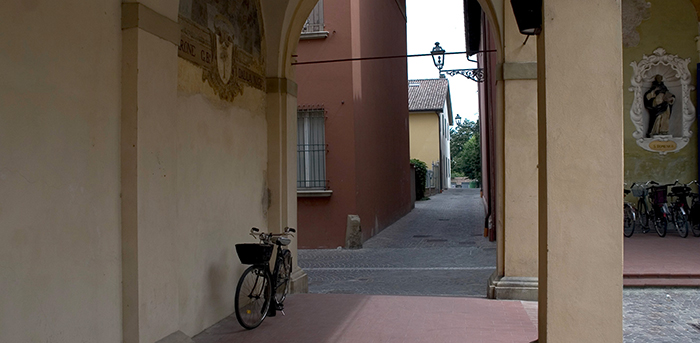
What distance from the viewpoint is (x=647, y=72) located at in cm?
1336

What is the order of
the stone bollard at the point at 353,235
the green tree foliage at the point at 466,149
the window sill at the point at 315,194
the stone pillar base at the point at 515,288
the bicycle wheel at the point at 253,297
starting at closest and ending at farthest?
the bicycle wheel at the point at 253,297 → the stone pillar base at the point at 515,288 → the stone bollard at the point at 353,235 → the window sill at the point at 315,194 → the green tree foliage at the point at 466,149

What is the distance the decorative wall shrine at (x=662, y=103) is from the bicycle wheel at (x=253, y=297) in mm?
10311

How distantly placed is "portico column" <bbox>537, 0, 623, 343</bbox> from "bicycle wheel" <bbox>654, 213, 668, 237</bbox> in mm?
8595

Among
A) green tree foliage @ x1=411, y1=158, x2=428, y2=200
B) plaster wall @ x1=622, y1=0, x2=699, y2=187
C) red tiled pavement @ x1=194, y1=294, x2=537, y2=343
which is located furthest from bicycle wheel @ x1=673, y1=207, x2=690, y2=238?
green tree foliage @ x1=411, y1=158, x2=428, y2=200

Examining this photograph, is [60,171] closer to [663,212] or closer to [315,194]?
[315,194]

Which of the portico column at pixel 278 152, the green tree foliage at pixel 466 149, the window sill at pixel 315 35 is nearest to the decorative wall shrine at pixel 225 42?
the portico column at pixel 278 152

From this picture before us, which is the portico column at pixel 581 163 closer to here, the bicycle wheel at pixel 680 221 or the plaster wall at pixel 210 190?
the plaster wall at pixel 210 190

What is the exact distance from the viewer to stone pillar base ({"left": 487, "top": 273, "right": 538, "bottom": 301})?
7.17 metres

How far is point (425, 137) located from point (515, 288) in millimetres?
36322

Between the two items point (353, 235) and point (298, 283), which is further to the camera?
point (353, 235)

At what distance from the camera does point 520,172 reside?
727 centimetres

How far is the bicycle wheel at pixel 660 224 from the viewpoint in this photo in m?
11.3

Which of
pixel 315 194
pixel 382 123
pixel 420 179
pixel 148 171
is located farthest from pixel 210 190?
pixel 420 179

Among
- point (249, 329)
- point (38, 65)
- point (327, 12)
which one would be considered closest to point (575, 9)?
point (38, 65)
